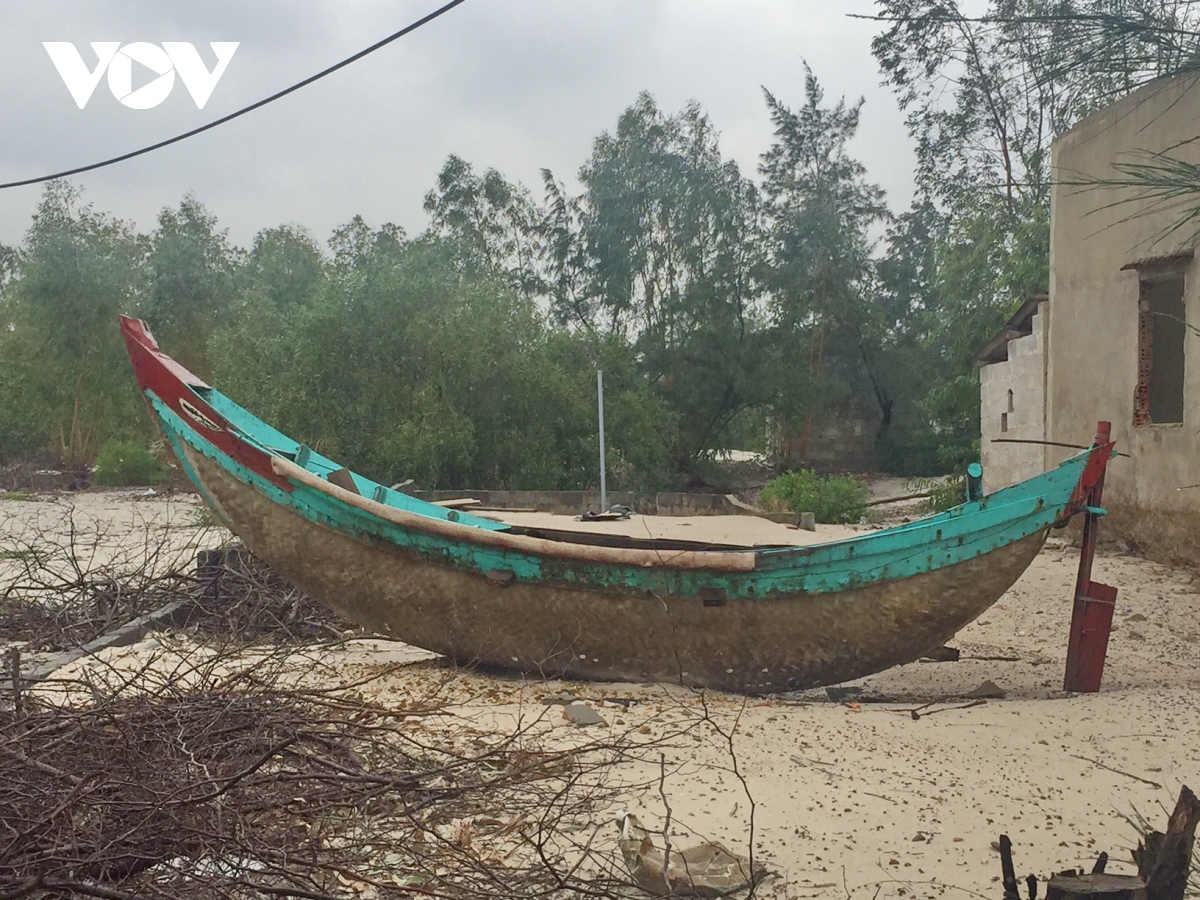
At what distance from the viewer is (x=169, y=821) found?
2.55 meters

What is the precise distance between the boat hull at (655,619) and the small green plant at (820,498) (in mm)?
9588

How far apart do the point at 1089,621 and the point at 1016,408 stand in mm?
8996

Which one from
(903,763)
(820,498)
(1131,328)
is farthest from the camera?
(820,498)

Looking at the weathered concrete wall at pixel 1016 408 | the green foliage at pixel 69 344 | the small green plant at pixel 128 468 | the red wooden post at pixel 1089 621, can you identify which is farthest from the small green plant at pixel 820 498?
the green foliage at pixel 69 344

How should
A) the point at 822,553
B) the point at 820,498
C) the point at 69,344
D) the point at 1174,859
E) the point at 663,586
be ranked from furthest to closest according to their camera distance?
the point at 69,344 → the point at 820,498 → the point at 663,586 → the point at 822,553 → the point at 1174,859

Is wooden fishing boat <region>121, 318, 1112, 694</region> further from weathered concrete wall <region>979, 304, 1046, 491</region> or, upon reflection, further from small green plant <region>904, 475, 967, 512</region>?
small green plant <region>904, 475, 967, 512</region>

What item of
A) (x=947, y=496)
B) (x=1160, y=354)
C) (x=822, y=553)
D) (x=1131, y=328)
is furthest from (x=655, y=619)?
(x=947, y=496)

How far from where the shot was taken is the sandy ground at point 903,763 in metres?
3.12

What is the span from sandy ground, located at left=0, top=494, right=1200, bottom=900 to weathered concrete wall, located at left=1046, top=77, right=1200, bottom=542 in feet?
10.7

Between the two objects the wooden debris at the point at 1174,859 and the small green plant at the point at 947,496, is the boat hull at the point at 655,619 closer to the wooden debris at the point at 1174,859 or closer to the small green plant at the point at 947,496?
the wooden debris at the point at 1174,859

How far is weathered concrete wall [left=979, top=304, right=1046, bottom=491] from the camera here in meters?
12.7

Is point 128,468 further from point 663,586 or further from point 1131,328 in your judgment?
point 663,586

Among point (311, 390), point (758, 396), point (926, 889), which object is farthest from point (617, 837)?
point (758, 396)

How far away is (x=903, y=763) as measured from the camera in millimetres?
3938
